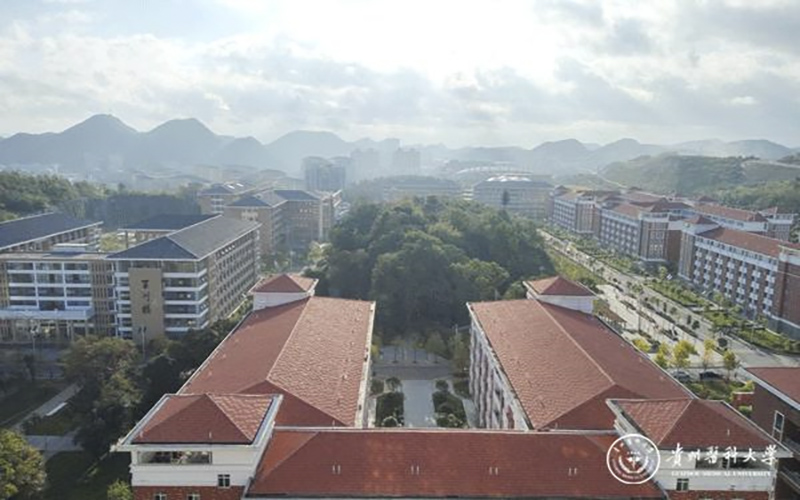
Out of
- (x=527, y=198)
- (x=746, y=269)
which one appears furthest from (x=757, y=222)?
(x=527, y=198)

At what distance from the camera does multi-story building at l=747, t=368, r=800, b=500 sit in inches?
516

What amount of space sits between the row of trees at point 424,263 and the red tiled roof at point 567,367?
8254mm

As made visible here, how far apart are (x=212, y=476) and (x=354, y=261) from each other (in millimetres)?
22067

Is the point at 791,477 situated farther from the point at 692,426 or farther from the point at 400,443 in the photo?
the point at 400,443

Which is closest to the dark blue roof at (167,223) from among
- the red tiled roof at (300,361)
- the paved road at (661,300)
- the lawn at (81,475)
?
the red tiled roof at (300,361)

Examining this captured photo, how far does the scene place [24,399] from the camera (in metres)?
Answer: 22.0

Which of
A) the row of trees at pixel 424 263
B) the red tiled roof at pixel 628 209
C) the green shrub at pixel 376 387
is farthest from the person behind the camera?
the red tiled roof at pixel 628 209

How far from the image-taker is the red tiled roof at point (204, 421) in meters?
10.3

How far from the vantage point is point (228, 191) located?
61281 mm

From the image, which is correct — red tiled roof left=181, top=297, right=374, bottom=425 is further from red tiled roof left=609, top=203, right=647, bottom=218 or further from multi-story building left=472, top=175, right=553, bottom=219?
multi-story building left=472, top=175, right=553, bottom=219

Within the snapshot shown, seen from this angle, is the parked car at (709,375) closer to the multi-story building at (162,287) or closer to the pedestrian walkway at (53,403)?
the multi-story building at (162,287)

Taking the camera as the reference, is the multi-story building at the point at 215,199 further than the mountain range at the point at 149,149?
No

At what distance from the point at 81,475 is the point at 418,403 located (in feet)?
34.2

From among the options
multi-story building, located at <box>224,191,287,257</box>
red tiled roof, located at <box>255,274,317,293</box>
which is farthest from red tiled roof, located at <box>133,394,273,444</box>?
multi-story building, located at <box>224,191,287,257</box>
